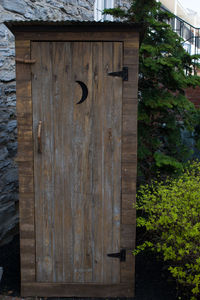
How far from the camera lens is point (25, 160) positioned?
2832 mm

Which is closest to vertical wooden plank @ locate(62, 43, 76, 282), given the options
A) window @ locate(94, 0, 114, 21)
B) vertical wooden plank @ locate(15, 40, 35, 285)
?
vertical wooden plank @ locate(15, 40, 35, 285)

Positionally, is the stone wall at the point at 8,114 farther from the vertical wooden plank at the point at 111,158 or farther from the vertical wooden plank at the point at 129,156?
the vertical wooden plank at the point at 129,156

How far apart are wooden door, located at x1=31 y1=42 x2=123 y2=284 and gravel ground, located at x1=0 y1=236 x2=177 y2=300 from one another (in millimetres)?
318

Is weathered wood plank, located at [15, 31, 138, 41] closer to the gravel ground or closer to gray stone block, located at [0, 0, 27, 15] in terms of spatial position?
gray stone block, located at [0, 0, 27, 15]

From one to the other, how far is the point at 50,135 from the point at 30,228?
2.83 ft

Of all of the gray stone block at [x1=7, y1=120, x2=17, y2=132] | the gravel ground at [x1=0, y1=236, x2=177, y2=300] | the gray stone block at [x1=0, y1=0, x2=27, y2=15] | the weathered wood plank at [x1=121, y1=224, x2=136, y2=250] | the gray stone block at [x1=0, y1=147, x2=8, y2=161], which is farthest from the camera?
the gray stone block at [x1=7, y1=120, x2=17, y2=132]

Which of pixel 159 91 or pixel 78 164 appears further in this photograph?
pixel 159 91

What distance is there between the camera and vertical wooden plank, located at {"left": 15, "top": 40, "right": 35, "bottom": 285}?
2.72 metres

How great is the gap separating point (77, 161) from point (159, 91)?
5.52ft

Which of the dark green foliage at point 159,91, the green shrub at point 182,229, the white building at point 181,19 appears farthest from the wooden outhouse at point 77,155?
the white building at point 181,19

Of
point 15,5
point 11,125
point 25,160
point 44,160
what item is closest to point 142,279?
point 44,160

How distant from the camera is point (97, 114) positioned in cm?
277

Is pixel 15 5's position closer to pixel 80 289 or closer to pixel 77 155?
pixel 77 155

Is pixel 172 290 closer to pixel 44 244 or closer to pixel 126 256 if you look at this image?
pixel 126 256
